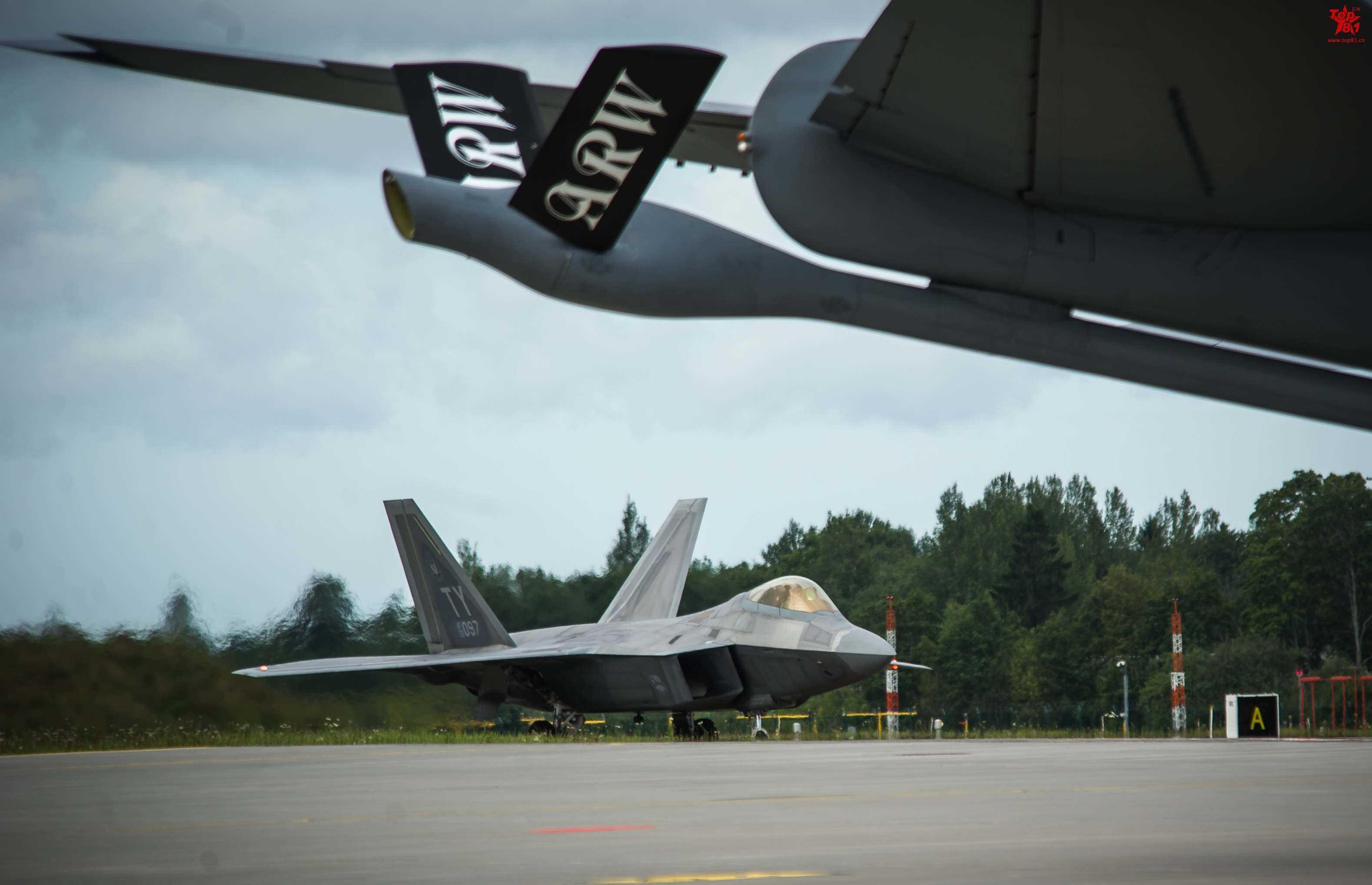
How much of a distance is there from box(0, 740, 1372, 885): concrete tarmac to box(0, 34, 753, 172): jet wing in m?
2.98

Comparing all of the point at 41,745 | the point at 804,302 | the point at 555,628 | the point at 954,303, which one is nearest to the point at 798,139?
the point at 804,302

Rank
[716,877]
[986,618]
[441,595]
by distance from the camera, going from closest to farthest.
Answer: [716,877] → [441,595] → [986,618]

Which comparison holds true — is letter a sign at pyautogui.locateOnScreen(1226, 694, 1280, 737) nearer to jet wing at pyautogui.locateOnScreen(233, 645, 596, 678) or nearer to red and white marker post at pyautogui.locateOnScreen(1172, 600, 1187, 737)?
red and white marker post at pyautogui.locateOnScreen(1172, 600, 1187, 737)

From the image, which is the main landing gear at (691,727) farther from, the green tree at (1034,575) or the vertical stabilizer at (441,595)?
the green tree at (1034,575)

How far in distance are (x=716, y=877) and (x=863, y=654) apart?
702 inches

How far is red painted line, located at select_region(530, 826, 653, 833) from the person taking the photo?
5922 millimetres

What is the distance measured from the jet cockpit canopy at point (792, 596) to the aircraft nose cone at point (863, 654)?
0.96m

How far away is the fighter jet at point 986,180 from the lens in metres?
3.74

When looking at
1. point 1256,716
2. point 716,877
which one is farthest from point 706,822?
Answer: point 1256,716

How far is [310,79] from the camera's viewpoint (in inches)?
203

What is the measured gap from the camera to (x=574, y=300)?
433 centimetres

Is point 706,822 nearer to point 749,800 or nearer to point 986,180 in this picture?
point 749,800

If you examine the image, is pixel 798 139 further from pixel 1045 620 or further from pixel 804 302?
pixel 1045 620

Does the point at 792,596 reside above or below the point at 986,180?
below
